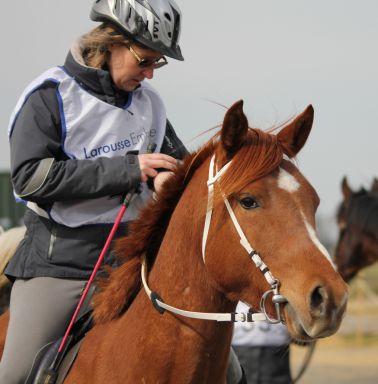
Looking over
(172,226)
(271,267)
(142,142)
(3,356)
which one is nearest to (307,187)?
(271,267)

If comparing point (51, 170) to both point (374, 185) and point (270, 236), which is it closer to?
point (270, 236)

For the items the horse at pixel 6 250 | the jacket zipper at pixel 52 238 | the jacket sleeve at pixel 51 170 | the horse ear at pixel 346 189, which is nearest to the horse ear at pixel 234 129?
the jacket sleeve at pixel 51 170

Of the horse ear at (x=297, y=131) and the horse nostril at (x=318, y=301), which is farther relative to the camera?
the horse ear at (x=297, y=131)

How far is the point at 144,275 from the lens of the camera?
3.91m

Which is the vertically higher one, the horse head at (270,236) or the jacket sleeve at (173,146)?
the horse head at (270,236)

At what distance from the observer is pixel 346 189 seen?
12688 mm

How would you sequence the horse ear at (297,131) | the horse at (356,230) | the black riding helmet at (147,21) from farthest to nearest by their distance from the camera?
the horse at (356,230) < the black riding helmet at (147,21) < the horse ear at (297,131)

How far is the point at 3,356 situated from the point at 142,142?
124cm

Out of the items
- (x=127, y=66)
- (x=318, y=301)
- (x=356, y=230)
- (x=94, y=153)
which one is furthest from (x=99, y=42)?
(x=356, y=230)

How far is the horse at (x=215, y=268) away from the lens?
329 centimetres

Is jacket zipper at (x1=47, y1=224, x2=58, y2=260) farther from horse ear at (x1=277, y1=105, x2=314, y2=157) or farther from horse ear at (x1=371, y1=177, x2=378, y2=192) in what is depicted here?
horse ear at (x1=371, y1=177, x2=378, y2=192)

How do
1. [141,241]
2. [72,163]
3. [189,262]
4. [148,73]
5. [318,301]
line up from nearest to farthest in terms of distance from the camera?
1. [318,301]
2. [189,262]
3. [141,241]
4. [72,163]
5. [148,73]

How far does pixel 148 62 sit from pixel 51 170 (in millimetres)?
732

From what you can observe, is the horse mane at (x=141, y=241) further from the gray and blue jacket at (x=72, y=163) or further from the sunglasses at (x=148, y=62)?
the sunglasses at (x=148, y=62)
